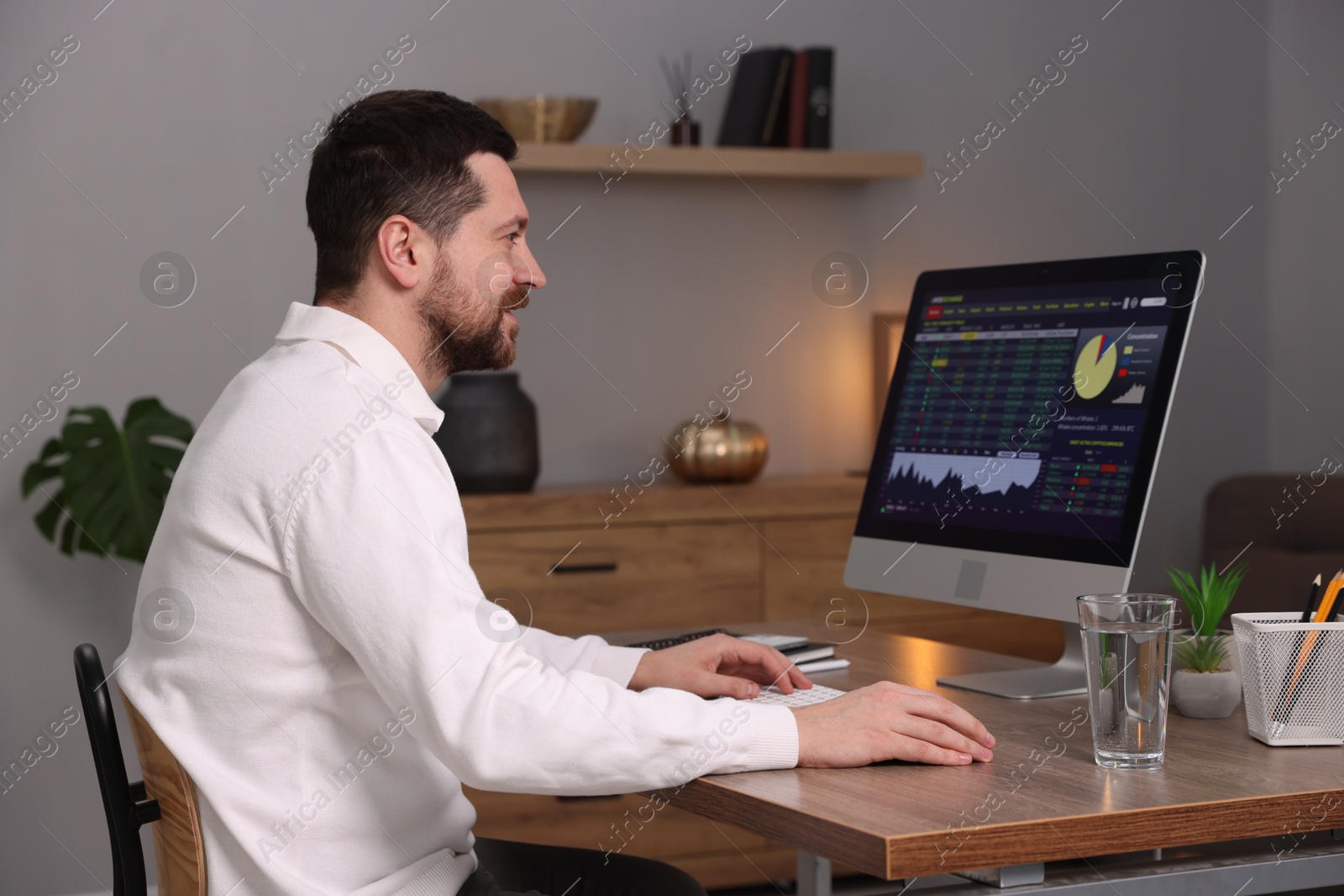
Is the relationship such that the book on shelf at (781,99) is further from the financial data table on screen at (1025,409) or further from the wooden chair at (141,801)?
the wooden chair at (141,801)

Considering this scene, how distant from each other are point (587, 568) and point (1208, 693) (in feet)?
6.79

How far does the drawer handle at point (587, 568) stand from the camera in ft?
11.2

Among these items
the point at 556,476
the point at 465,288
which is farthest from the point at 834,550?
the point at 465,288

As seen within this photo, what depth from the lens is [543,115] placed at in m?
3.68

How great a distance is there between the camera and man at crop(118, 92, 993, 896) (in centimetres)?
122

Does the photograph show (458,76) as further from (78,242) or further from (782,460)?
(782,460)

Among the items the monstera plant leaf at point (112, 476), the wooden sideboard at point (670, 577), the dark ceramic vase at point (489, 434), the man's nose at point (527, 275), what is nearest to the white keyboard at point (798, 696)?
the man's nose at point (527, 275)

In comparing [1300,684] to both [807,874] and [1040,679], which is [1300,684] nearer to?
[1040,679]

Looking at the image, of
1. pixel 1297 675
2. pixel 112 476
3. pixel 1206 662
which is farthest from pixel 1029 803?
pixel 112 476

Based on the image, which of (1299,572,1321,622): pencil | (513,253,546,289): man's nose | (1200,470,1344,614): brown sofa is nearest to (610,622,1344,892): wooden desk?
(1299,572,1321,622): pencil

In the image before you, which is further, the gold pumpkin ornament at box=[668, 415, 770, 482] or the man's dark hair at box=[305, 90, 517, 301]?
the gold pumpkin ornament at box=[668, 415, 770, 482]

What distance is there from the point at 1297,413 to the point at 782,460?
174cm

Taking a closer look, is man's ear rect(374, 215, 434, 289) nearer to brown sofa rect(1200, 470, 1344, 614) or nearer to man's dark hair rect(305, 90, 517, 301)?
man's dark hair rect(305, 90, 517, 301)

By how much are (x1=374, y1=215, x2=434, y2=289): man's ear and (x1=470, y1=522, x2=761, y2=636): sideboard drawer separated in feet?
6.06
